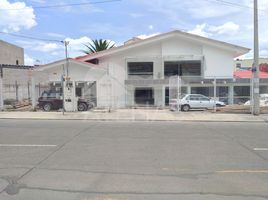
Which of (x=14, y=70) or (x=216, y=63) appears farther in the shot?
(x=14, y=70)

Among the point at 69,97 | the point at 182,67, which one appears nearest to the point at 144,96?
the point at 182,67

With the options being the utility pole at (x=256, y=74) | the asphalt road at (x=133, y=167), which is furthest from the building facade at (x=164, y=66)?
the asphalt road at (x=133, y=167)

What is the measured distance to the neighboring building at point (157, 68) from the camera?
114 feet

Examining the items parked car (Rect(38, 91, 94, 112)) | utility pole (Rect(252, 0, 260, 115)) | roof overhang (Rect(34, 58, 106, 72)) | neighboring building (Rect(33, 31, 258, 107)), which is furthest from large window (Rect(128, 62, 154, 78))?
utility pole (Rect(252, 0, 260, 115))

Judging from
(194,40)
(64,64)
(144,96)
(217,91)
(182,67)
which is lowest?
(144,96)

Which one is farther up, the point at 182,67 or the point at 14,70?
the point at 14,70

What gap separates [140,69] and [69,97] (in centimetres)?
1057

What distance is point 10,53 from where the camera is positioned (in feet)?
183

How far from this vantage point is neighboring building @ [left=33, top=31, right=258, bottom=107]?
34812mm

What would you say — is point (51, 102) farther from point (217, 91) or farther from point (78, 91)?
point (217, 91)

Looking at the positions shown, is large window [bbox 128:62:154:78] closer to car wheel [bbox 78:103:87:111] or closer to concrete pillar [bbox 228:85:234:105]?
concrete pillar [bbox 228:85:234:105]

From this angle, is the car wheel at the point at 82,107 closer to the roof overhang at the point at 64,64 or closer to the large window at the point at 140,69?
the roof overhang at the point at 64,64

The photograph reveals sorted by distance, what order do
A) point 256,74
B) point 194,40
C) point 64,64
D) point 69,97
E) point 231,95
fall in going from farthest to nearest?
point 194,40
point 231,95
point 64,64
point 69,97
point 256,74

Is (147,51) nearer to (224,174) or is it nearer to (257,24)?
(257,24)
